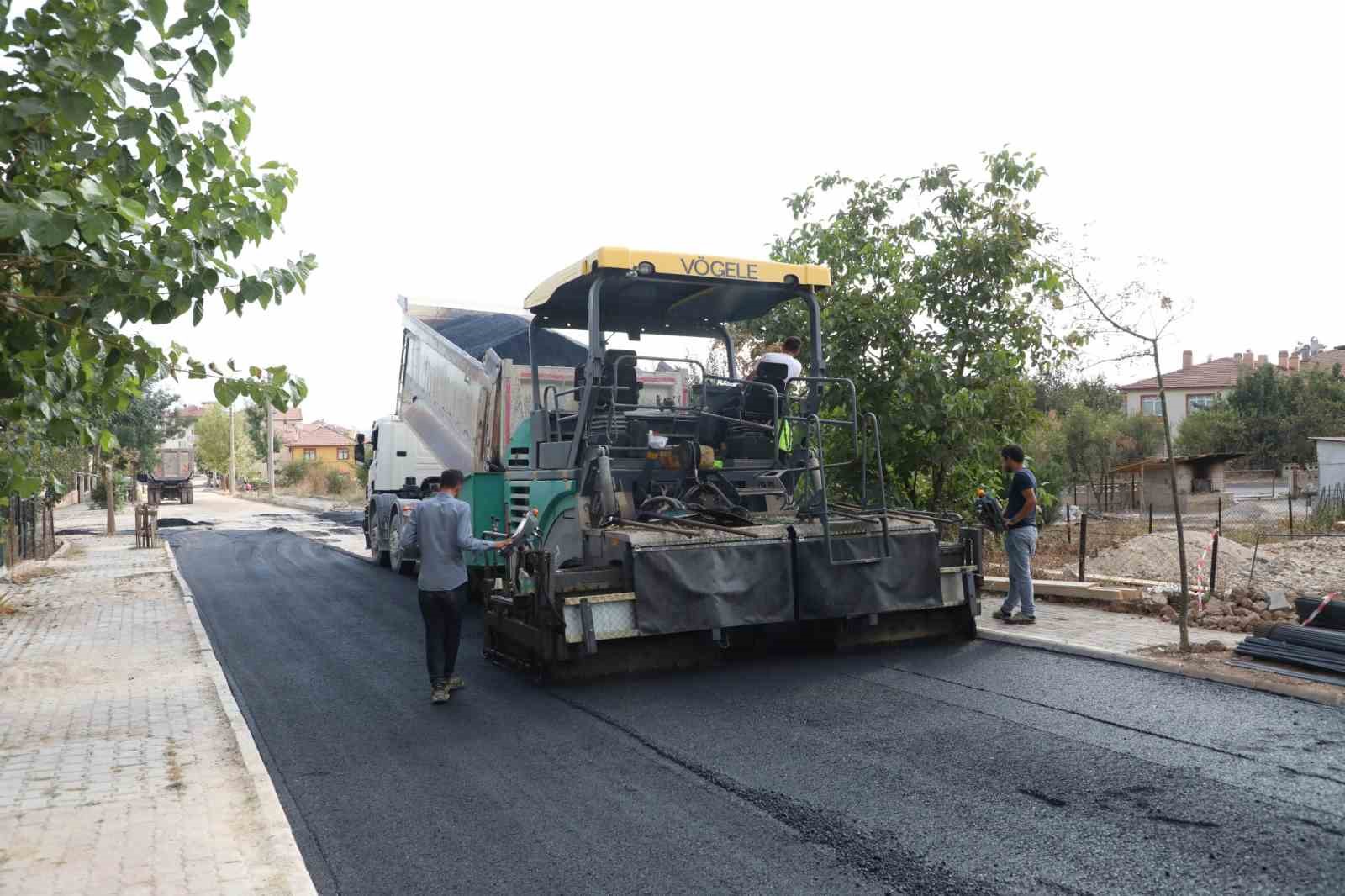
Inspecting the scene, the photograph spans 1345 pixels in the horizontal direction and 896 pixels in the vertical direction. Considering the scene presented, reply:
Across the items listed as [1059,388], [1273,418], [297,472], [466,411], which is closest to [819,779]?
[466,411]

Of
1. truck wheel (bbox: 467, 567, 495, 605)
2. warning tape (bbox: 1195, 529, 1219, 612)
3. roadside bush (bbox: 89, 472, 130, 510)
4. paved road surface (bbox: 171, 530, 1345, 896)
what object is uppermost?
roadside bush (bbox: 89, 472, 130, 510)

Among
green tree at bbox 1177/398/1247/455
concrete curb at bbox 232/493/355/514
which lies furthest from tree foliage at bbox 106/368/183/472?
green tree at bbox 1177/398/1247/455

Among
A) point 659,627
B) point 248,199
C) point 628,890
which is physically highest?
point 248,199

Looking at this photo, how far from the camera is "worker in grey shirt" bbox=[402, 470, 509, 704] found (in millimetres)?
6910

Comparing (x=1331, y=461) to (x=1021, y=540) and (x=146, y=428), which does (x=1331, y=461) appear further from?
(x=146, y=428)

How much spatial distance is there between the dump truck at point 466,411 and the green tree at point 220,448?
63.2 meters

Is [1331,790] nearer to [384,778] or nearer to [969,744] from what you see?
[969,744]

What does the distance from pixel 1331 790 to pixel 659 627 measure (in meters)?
3.77

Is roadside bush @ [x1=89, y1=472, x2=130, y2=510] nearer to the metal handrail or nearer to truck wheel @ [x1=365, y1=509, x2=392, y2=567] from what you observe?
truck wheel @ [x1=365, y1=509, x2=392, y2=567]

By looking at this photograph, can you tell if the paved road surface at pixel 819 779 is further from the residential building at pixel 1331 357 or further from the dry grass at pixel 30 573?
the residential building at pixel 1331 357

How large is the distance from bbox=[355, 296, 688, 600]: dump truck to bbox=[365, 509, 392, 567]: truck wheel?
0.05 feet

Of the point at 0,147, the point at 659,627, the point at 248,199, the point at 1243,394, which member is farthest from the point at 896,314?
the point at 1243,394

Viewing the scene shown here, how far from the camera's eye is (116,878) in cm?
394

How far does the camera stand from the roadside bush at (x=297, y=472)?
61.4 meters
